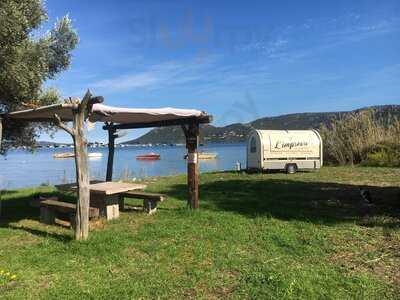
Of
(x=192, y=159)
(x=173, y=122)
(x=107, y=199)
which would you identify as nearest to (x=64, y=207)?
(x=107, y=199)

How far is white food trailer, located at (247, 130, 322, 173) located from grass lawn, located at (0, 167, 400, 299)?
963 cm

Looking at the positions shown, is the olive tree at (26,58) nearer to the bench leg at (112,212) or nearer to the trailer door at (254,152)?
the bench leg at (112,212)

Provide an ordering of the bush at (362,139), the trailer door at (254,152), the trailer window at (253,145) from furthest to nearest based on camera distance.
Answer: the bush at (362,139) < the trailer window at (253,145) < the trailer door at (254,152)

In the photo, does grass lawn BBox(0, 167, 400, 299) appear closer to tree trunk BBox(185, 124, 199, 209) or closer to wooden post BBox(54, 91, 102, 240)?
wooden post BBox(54, 91, 102, 240)

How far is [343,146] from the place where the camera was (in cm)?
2392

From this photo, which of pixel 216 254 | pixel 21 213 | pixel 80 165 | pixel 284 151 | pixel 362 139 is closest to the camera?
pixel 216 254

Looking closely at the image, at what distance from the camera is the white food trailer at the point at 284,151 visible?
20000 millimetres

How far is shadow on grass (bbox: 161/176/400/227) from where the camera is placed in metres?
8.82

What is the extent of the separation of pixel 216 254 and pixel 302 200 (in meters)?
5.09

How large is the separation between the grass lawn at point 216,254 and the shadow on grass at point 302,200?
0.04 m

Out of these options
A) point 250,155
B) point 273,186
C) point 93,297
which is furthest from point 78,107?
point 250,155

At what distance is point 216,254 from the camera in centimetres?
646

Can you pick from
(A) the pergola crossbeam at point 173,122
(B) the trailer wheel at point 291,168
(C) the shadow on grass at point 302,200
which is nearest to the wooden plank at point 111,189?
(A) the pergola crossbeam at point 173,122

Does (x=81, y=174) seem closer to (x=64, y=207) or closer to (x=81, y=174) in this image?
(x=81, y=174)
